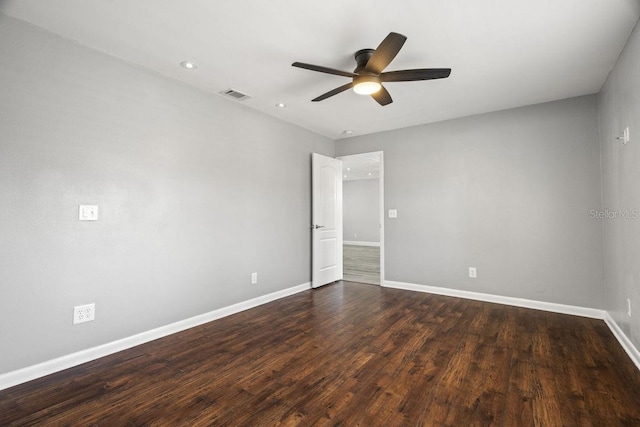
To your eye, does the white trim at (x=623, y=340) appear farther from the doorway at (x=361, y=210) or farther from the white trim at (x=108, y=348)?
the doorway at (x=361, y=210)

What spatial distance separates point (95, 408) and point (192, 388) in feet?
1.78

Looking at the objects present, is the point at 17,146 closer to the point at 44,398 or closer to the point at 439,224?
the point at 44,398

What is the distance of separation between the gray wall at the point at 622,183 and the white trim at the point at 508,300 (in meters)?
0.26

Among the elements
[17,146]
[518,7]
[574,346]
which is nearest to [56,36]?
[17,146]

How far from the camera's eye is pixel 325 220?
198 inches

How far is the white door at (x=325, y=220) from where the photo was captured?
15.8ft

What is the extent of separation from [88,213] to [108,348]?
3.78ft

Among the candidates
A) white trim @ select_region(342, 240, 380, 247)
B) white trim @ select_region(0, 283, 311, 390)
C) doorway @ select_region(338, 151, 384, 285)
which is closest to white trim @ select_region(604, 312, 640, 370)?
white trim @ select_region(0, 283, 311, 390)

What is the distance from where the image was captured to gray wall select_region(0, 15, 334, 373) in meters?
2.11

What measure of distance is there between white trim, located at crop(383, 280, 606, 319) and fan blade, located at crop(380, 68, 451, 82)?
306 centimetres

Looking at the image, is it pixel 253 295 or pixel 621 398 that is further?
pixel 253 295

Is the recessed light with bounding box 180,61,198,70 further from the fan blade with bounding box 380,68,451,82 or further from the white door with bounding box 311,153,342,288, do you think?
the white door with bounding box 311,153,342,288

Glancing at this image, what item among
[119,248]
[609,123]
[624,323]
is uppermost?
[609,123]

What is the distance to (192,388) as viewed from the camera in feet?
6.65
